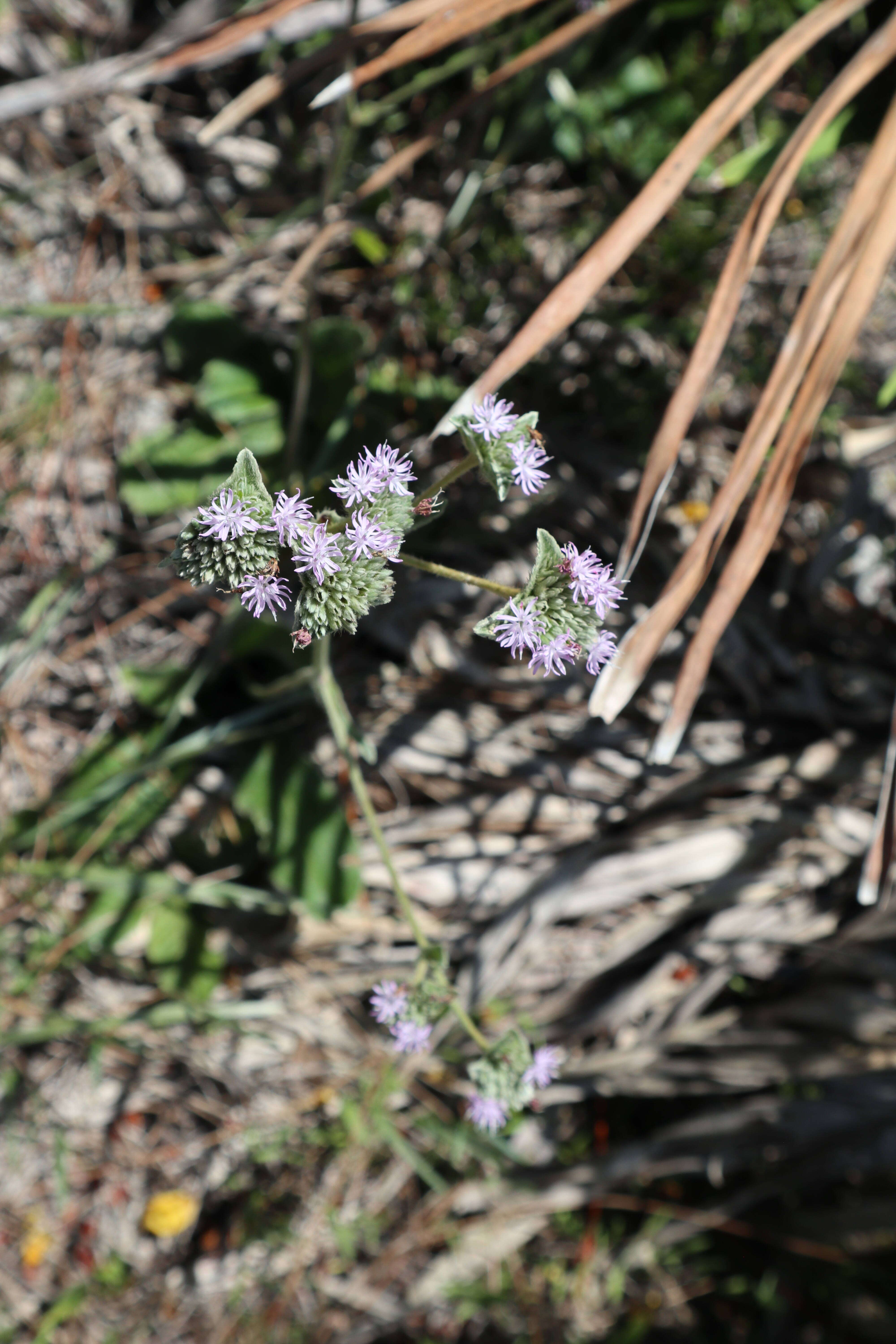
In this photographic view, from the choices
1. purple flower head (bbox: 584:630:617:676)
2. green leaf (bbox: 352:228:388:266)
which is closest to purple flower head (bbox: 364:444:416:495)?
purple flower head (bbox: 584:630:617:676)

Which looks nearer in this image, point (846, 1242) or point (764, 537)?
point (764, 537)

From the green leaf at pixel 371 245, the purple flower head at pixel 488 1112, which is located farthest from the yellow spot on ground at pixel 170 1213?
the green leaf at pixel 371 245

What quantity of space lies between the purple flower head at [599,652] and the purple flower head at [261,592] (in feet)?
1.45

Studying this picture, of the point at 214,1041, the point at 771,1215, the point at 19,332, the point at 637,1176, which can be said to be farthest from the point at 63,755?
the point at 771,1215

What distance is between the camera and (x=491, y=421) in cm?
128

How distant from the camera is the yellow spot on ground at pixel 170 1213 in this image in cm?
278

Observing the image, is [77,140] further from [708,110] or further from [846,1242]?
[846,1242]

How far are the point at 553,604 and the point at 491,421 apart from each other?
27 centimetres

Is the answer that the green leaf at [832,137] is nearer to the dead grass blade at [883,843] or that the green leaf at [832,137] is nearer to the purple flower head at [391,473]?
the dead grass blade at [883,843]

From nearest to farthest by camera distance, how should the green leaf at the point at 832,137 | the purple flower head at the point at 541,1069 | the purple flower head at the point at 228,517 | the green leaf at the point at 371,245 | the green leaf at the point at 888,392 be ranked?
1. the purple flower head at the point at 228,517
2. the purple flower head at the point at 541,1069
3. the green leaf at the point at 888,392
4. the green leaf at the point at 832,137
5. the green leaf at the point at 371,245

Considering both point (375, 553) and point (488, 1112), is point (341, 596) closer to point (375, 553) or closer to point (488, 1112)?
point (375, 553)

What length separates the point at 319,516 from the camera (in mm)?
1278

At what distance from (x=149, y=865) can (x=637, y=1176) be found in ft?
5.87

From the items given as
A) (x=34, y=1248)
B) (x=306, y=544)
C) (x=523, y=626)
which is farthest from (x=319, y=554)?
(x=34, y=1248)
